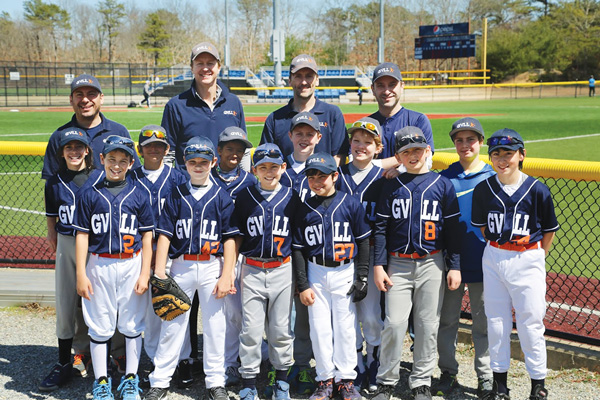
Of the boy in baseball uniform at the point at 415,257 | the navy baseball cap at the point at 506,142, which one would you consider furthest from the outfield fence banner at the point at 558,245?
the boy in baseball uniform at the point at 415,257

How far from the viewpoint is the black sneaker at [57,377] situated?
398cm

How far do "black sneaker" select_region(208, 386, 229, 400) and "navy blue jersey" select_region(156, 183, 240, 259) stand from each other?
2.79ft

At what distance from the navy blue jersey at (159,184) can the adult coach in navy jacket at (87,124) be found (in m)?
0.33

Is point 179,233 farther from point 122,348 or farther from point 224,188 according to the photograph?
point 122,348

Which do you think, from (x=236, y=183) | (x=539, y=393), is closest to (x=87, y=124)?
(x=236, y=183)

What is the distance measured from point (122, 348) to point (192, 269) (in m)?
1.00

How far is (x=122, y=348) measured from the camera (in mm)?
4359

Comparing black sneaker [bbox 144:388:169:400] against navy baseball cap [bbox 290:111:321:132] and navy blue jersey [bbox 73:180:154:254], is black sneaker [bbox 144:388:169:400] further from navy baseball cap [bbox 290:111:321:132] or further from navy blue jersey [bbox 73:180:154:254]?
navy baseball cap [bbox 290:111:321:132]

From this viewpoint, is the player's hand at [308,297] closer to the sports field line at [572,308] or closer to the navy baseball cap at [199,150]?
the navy baseball cap at [199,150]

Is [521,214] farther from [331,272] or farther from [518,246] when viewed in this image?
[331,272]

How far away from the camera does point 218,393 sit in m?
3.80

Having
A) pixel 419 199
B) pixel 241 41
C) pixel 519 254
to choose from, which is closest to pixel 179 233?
pixel 419 199

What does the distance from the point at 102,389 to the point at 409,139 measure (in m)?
2.49

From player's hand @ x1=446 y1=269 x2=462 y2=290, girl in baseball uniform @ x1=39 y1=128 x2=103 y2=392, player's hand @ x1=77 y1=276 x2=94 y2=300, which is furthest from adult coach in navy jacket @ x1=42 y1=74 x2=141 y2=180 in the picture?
player's hand @ x1=446 y1=269 x2=462 y2=290
